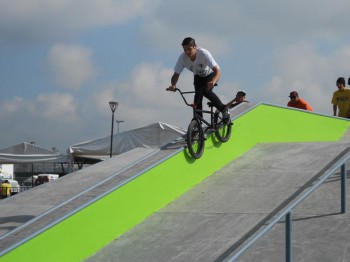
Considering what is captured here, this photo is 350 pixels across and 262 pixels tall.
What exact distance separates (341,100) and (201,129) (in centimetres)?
521

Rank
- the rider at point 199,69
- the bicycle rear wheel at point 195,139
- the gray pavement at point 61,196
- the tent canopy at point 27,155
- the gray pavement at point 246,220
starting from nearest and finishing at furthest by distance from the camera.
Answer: the gray pavement at point 246,220 → the gray pavement at point 61,196 → the bicycle rear wheel at point 195,139 → the rider at point 199,69 → the tent canopy at point 27,155

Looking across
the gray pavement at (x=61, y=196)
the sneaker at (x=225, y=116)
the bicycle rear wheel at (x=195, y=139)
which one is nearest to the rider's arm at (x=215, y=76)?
the bicycle rear wheel at (x=195, y=139)

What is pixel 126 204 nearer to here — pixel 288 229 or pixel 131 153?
pixel 288 229

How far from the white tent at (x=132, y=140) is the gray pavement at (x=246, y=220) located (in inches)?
275

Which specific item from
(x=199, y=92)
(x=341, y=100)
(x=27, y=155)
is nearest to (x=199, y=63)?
(x=199, y=92)

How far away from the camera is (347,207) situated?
232 inches

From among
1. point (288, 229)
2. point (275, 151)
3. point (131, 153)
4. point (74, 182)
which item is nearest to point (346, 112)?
point (275, 151)

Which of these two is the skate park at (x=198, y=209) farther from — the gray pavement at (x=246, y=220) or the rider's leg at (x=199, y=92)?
the rider's leg at (x=199, y=92)

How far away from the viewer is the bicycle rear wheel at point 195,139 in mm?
7363

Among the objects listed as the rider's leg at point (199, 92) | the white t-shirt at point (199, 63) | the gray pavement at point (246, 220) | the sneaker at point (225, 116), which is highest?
the white t-shirt at point (199, 63)

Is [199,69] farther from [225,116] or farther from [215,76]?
[225,116]

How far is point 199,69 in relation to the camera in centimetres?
777

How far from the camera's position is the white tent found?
50.0 ft

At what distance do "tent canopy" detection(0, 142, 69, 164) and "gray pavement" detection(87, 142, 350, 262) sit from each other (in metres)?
9.47
